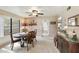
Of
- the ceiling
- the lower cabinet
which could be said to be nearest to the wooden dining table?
the ceiling

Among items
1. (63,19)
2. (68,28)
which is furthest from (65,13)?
(68,28)

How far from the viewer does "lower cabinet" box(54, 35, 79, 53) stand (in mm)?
3041

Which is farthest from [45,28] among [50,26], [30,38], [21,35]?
[21,35]

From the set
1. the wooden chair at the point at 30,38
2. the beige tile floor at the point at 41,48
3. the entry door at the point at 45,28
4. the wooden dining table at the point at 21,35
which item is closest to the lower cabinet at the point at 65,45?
the beige tile floor at the point at 41,48

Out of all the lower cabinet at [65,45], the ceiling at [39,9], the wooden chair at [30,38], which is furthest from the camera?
the wooden chair at [30,38]

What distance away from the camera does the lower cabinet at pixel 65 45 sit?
304 centimetres

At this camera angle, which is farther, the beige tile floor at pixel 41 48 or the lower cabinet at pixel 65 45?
the beige tile floor at pixel 41 48

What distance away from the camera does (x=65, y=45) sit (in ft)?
10.5

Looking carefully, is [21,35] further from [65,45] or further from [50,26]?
[65,45]

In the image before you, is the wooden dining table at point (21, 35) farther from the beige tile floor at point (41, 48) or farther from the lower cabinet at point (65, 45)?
the lower cabinet at point (65, 45)

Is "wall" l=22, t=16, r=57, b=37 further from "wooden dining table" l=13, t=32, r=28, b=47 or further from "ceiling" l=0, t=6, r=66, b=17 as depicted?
"wooden dining table" l=13, t=32, r=28, b=47

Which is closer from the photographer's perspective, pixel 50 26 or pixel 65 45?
pixel 65 45

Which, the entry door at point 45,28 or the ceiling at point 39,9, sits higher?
the ceiling at point 39,9
